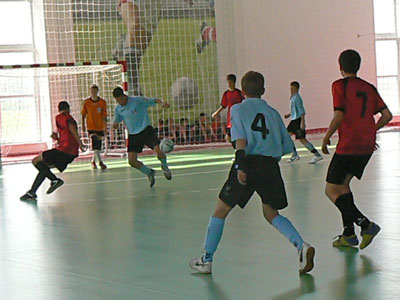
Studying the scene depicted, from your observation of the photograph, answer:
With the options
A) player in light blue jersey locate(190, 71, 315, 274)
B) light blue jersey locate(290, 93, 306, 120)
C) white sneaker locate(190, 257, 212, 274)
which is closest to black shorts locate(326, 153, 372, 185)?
player in light blue jersey locate(190, 71, 315, 274)

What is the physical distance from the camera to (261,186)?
562 cm

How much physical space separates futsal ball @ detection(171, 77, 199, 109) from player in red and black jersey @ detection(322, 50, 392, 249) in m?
16.0

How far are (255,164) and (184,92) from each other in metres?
16.8

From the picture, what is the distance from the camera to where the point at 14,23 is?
21906mm

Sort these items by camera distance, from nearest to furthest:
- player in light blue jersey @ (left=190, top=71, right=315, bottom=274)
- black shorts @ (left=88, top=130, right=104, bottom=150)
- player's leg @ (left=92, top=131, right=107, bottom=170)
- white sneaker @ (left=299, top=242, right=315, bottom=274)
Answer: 1. white sneaker @ (left=299, top=242, right=315, bottom=274)
2. player in light blue jersey @ (left=190, top=71, right=315, bottom=274)
3. player's leg @ (left=92, top=131, right=107, bottom=170)
4. black shorts @ (left=88, top=130, right=104, bottom=150)

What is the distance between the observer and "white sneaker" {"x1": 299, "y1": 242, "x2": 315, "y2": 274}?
17.8 feet

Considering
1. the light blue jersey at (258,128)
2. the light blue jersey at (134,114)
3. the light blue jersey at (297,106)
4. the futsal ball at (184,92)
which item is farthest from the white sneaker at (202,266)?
the futsal ball at (184,92)

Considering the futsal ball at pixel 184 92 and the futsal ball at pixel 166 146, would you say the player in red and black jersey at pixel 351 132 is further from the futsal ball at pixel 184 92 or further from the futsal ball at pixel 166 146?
the futsal ball at pixel 184 92

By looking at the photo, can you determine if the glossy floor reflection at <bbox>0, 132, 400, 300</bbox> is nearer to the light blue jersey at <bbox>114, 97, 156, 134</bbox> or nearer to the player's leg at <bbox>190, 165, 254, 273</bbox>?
the player's leg at <bbox>190, 165, 254, 273</bbox>

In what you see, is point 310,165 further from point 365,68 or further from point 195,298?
point 365,68

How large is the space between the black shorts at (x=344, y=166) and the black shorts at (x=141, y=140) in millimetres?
5837

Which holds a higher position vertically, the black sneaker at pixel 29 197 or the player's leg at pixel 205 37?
the player's leg at pixel 205 37

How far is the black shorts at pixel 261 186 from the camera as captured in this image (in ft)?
18.4

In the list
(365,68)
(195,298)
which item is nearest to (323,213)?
(195,298)
